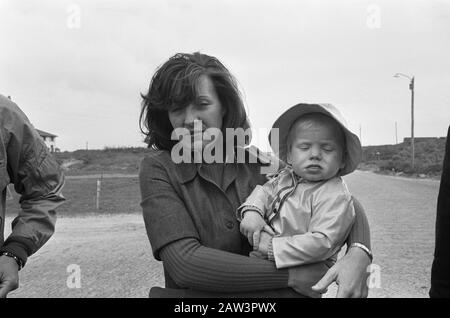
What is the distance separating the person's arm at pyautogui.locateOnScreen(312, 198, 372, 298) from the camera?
1429mm

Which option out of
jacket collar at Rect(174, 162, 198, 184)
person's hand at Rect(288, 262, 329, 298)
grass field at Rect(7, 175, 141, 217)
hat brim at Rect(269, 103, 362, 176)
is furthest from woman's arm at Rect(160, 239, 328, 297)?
grass field at Rect(7, 175, 141, 217)

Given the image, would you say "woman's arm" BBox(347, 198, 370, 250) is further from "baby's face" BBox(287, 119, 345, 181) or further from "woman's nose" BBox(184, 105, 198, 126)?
"woman's nose" BBox(184, 105, 198, 126)

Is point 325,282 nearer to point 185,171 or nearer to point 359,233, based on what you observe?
point 359,233

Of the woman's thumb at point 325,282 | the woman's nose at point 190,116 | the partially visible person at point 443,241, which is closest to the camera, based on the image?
the partially visible person at point 443,241

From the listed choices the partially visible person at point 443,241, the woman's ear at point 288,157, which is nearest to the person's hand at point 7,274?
the woman's ear at point 288,157

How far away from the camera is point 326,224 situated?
147 centimetres

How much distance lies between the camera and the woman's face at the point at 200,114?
1626 mm

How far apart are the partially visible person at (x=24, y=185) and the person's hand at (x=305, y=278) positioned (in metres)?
1.01

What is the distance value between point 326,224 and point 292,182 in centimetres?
21

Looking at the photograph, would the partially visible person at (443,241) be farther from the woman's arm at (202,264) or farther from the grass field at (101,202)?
the grass field at (101,202)

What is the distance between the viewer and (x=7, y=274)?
181 centimetres

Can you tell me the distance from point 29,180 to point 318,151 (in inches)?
44.9

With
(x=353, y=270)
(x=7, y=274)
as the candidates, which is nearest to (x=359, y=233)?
(x=353, y=270)

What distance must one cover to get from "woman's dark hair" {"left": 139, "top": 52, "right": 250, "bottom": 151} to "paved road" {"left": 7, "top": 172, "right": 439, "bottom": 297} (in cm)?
293
